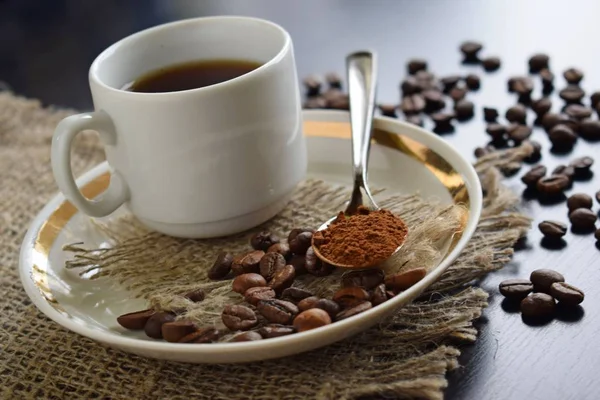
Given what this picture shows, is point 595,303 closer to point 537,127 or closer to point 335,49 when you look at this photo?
point 537,127

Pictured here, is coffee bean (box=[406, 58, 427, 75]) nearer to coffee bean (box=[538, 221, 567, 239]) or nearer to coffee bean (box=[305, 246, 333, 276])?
coffee bean (box=[538, 221, 567, 239])

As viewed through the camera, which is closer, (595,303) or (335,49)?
(595,303)

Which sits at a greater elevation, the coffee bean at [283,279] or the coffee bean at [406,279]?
the coffee bean at [406,279]

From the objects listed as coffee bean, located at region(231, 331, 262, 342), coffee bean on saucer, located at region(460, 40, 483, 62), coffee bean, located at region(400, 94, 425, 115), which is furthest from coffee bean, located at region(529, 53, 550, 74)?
coffee bean, located at region(231, 331, 262, 342)

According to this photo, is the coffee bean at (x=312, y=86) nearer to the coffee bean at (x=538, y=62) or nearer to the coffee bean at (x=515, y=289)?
the coffee bean at (x=538, y=62)

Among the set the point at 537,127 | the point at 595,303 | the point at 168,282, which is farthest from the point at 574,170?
the point at 168,282

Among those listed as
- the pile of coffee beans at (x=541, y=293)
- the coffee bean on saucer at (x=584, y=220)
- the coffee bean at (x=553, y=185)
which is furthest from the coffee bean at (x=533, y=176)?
the pile of coffee beans at (x=541, y=293)
